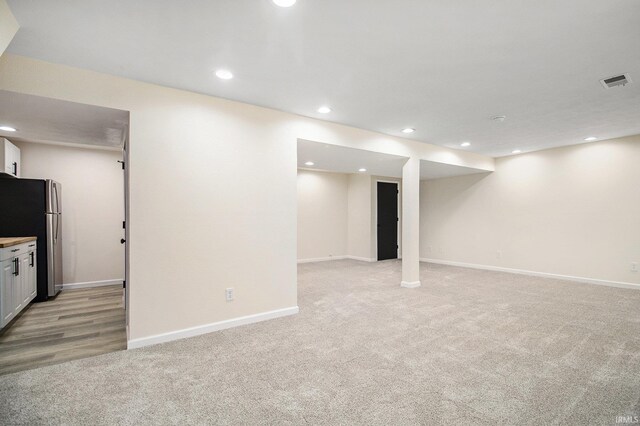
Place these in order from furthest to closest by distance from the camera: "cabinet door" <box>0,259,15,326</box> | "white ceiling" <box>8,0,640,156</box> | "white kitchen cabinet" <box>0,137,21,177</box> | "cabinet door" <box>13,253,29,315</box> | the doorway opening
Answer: the doorway opening, "white kitchen cabinet" <box>0,137,21,177</box>, "cabinet door" <box>13,253,29,315</box>, "cabinet door" <box>0,259,15,326</box>, "white ceiling" <box>8,0,640,156</box>

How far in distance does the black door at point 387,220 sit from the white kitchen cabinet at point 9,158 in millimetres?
7182

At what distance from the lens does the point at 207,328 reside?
3.11 m

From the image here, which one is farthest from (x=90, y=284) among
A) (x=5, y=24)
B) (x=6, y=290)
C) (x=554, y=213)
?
(x=554, y=213)

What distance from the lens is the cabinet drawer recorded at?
307cm

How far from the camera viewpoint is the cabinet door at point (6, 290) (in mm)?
3027

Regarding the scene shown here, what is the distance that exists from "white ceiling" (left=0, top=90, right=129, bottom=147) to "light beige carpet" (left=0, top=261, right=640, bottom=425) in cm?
222

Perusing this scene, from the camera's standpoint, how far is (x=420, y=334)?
308 centimetres

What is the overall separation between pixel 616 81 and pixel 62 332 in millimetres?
6092

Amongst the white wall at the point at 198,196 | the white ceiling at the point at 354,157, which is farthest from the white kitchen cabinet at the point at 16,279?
the white ceiling at the point at 354,157

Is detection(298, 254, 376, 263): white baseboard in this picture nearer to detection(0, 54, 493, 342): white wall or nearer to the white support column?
the white support column

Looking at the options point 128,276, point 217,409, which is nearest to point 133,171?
point 128,276

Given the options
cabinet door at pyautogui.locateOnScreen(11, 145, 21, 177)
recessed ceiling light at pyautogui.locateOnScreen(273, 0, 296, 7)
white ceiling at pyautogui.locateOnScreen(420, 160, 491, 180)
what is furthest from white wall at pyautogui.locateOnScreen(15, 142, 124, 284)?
white ceiling at pyautogui.locateOnScreen(420, 160, 491, 180)

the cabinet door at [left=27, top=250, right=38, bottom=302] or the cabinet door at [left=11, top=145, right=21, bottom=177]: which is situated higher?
the cabinet door at [left=11, top=145, right=21, bottom=177]

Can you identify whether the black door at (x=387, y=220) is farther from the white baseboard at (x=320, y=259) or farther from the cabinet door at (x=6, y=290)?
the cabinet door at (x=6, y=290)
